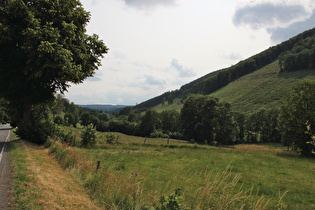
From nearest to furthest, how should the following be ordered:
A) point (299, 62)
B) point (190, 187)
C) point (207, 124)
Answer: point (190, 187) < point (207, 124) < point (299, 62)

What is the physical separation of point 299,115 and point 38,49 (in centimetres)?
3264

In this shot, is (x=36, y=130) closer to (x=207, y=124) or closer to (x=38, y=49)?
(x=38, y=49)

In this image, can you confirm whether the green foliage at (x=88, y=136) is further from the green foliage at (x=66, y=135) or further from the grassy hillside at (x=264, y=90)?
the grassy hillside at (x=264, y=90)

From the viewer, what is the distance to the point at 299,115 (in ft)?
87.5

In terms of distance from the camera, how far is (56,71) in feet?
52.9

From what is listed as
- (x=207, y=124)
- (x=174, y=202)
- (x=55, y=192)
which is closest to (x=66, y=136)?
(x=55, y=192)

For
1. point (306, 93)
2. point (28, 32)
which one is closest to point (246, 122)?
point (306, 93)

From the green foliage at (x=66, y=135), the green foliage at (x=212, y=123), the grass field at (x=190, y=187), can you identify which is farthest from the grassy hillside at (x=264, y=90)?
the green foliage at (x=66, y=135)

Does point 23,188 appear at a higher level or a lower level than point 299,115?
lower

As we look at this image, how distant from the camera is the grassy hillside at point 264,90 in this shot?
105188 mm

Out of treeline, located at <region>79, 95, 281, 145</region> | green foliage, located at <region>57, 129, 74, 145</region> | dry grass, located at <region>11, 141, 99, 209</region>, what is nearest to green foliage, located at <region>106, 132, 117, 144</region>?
treeline, located at <region>79, 95, 281, 145</region>

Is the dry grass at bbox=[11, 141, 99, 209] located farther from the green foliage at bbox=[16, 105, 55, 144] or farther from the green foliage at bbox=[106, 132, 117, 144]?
the green foliage at bbox=[106, 132, 117, 144]

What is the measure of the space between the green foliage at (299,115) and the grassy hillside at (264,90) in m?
77.3

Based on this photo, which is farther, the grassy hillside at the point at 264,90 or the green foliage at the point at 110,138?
the grassy hillside at the point at 264,90
